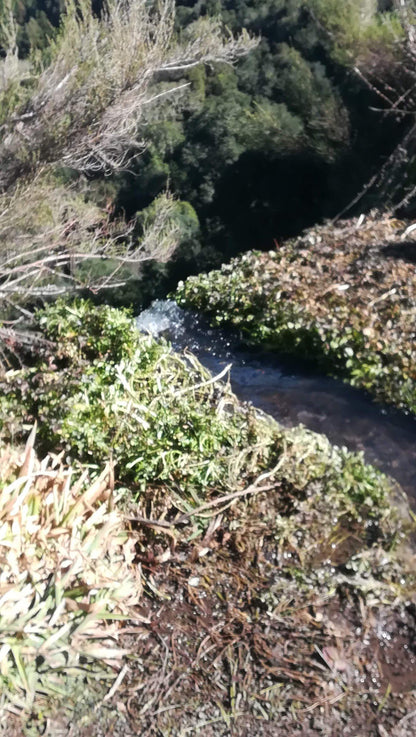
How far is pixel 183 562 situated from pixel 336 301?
2.81 m

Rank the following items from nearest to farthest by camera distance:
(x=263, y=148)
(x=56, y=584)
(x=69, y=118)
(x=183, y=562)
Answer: (x=56, y=584), (x=183, y=562), (x=69, y=118), (x=263, y=148)

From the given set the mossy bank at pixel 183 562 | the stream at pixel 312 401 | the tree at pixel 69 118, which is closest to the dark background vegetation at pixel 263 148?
the tree at pixel 69 118

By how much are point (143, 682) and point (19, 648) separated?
1.52ft

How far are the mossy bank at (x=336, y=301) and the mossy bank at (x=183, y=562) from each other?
3.70 feet

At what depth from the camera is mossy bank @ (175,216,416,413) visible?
4465mm

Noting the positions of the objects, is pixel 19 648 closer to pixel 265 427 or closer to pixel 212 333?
pixel 265 427

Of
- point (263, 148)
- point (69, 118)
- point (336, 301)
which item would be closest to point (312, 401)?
point (336, 301)

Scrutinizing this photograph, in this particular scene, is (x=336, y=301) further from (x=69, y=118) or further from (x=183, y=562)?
(x=69, y=118)

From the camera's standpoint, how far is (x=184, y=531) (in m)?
2.98

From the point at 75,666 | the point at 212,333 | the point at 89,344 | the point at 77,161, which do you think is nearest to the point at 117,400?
the point at 89,344

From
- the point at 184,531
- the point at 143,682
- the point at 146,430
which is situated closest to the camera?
the point at 143,682

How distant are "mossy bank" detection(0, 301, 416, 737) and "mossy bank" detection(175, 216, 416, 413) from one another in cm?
113

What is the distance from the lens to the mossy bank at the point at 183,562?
2309 mm

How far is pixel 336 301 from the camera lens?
5.09m
